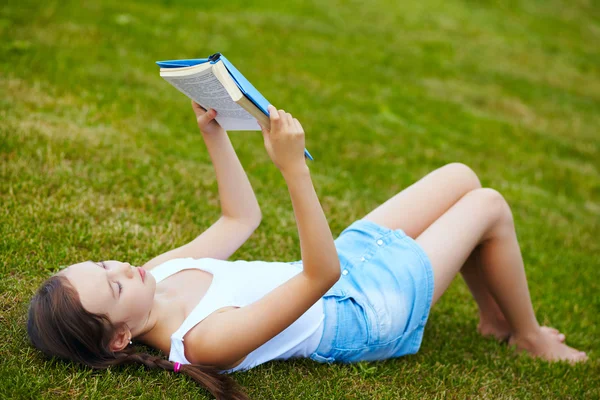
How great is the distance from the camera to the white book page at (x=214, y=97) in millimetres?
2174

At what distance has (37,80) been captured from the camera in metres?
5.84

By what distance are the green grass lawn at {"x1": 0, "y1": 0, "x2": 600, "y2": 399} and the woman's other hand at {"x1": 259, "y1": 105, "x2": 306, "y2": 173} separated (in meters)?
1.04

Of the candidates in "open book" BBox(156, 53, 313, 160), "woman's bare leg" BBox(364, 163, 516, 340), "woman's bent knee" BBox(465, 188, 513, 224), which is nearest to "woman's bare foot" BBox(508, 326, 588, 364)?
"woman's bare leg" BBox(364, 163, 516, 340)

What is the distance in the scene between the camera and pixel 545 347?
3.47 m

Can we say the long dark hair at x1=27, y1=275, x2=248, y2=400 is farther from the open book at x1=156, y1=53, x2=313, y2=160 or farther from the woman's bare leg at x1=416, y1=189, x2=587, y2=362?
the woman's bare leg at x1=416, y1=189, x2=587, y2=362

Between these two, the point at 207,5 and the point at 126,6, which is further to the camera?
the point at 207,5

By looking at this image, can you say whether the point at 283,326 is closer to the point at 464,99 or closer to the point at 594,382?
the point at 594,382

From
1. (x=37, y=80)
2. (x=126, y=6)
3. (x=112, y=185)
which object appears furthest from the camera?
(x=126, y=6)

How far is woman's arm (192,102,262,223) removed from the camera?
110 inches

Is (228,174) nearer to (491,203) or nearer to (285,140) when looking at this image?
(285,140)

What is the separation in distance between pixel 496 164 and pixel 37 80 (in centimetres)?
479

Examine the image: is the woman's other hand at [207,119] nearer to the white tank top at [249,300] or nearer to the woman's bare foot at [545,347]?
the white tank top at [249,300]

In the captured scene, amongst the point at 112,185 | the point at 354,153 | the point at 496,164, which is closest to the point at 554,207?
the point at 496,164

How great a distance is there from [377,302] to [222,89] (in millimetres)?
1224
